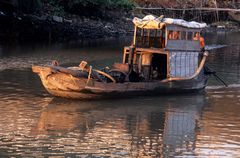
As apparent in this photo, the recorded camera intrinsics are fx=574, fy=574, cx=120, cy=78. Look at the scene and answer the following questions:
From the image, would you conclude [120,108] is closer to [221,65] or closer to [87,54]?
[221,65]

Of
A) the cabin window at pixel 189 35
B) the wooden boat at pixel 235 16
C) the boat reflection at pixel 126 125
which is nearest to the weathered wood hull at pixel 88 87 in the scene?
the boat reflection at pixel 126 125

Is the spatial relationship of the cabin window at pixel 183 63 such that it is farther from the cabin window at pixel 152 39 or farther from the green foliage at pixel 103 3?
the green foliage at pixel 103 3

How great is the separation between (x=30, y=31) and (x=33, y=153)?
29.4 metres

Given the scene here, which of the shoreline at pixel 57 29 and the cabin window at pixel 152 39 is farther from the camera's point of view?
the shoreline at pixel 57 29

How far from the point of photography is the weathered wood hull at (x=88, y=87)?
61.1 feet

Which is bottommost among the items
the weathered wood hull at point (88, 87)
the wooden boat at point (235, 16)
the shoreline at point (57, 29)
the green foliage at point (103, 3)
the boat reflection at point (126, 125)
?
the boat reflection at point (126, 125)

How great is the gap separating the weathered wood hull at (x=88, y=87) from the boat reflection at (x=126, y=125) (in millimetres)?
306

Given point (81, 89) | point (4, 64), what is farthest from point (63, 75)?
point (4, 64)

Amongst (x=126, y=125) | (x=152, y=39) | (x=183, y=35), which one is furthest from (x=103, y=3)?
(x=126, y=125)

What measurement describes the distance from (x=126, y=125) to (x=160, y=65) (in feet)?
17.8

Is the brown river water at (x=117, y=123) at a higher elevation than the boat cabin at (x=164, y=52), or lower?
lower

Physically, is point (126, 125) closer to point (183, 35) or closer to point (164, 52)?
point (164, 52)

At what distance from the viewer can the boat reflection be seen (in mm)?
14461

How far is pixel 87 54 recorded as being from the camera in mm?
34625
